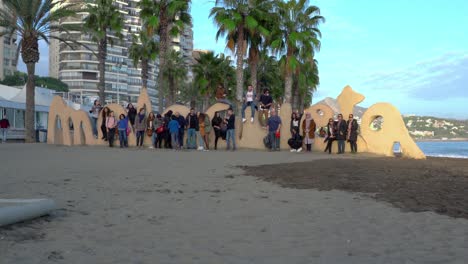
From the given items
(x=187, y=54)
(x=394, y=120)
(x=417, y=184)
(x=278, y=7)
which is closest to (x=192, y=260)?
(x=417, y=184)

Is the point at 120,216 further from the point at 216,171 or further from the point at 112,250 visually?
the point at 216,171

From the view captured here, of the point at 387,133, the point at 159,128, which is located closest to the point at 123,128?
the point at 159,128

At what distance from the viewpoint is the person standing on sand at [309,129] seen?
60.6 ft

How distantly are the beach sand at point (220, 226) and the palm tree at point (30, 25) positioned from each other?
774 inches

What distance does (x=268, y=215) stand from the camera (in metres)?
5.62

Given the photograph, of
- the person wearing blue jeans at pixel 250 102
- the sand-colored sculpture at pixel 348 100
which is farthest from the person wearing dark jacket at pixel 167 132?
the sand-colored sculpture at pixel 348 100

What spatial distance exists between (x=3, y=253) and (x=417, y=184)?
704 centimetres

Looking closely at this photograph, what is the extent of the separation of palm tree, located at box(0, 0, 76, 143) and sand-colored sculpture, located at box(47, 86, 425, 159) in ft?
15.2

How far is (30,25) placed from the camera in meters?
25.9

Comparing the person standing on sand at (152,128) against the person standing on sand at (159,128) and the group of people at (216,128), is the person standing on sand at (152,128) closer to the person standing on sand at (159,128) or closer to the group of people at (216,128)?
the group of people at (216,128)

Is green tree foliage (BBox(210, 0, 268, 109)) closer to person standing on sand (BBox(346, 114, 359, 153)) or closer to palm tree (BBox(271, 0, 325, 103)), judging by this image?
palm tree (BBox(271, 0, 325, 103))

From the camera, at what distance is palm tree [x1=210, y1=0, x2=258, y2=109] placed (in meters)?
27.0

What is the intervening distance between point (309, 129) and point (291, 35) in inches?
558

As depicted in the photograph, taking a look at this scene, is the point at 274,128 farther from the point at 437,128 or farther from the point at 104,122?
the point at 437,128
